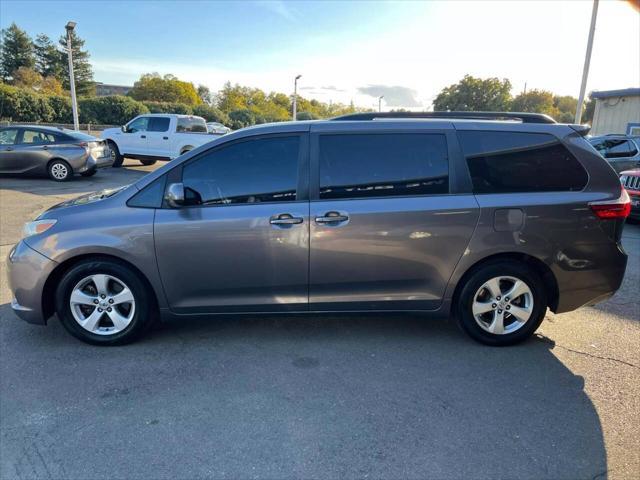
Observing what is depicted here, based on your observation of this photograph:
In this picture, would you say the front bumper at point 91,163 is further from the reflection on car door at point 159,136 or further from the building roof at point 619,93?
the building roof at point 619,93

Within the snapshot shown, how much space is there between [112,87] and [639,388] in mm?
117387

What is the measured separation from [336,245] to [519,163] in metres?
1.64

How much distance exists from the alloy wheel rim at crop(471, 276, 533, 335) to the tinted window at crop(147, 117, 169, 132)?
1485 centimetres

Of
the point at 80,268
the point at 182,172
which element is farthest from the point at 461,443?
the point at 80,268

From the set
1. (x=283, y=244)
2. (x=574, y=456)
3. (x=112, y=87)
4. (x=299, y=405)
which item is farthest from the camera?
(x=112, y=87)

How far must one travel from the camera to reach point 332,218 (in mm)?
3453

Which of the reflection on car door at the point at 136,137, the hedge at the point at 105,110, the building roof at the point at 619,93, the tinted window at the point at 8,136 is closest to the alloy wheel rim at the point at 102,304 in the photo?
the tinted window at the point at 8,136

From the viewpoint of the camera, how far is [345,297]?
11.9 feet

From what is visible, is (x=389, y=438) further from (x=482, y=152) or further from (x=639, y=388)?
(x=482, y=152)

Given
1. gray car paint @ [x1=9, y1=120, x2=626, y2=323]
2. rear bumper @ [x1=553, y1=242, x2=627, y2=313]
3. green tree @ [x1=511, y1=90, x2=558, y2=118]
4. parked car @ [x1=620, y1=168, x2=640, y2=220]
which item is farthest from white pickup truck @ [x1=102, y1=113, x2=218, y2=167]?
green tree @ [x1=511, y1=90, x2=558, y2=118]

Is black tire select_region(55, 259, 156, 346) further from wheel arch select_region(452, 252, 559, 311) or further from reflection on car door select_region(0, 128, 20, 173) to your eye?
reflection on car door select_region(0, 128, 20, 173)

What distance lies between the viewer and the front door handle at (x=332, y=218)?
3.45 m

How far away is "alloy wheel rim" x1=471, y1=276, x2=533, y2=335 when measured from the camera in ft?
12.0

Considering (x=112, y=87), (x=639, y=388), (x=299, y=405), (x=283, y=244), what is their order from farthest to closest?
1. (x=112, y=87)
2. (x=283, y=244)
3. (x=639, y=388)
4. (x=299, y=405)
